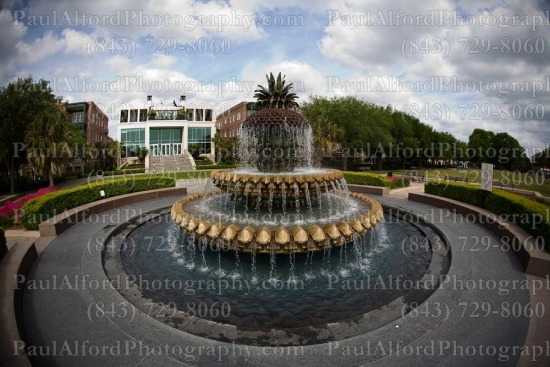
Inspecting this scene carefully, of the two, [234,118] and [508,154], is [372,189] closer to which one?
[234,118]

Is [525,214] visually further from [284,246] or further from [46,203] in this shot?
[46,203]

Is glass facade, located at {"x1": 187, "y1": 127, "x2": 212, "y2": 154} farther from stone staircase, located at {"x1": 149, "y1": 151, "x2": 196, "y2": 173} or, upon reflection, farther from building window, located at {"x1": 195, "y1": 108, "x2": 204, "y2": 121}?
stone staircase, located at {"x1": 149, "y1": 151, "x2": 196, "y2": 173}

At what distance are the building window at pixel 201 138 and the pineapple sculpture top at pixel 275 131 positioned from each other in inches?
1978

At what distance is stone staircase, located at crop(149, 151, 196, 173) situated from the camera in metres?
46.5

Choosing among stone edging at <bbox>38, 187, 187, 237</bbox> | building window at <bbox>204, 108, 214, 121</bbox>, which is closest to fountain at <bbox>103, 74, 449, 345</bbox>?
stone edging at <bbox>38, 187, 187, 237</bbox>

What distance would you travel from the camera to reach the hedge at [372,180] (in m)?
21.6

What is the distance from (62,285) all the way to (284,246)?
5875 millimetres

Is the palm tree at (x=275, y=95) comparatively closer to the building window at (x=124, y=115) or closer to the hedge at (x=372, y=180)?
the hedge at (x=372, y=180)

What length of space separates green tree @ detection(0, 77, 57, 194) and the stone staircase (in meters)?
18.8

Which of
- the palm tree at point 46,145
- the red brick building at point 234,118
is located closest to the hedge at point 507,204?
the palm tree at point 46,145

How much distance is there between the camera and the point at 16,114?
2516 cm

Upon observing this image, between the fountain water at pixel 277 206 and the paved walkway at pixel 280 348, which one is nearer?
the paved walkway at pixel 280 348

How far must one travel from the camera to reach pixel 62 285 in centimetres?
680

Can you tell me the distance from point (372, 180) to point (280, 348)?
19.5 meters
